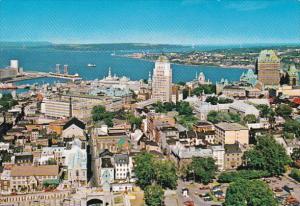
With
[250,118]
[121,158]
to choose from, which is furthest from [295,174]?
[250,118]

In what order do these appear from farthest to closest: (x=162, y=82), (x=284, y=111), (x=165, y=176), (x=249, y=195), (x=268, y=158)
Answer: (x=162, y=82)
(x=284, y=111)
(x=268, y=158)
(x=165, y=176)
(x=249, y=195)

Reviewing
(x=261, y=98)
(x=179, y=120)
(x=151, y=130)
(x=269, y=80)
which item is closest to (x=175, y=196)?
(x=151, y=130)

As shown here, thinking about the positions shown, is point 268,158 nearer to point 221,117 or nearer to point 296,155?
point 296,155

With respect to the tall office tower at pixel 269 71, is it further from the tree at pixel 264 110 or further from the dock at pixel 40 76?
the dock at pixel 40 76

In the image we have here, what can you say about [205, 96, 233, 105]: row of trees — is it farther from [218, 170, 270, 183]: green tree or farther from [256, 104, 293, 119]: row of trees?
[218, 170, 270, 183]: green tree

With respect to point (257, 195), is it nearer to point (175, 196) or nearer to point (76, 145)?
point (175, 196)

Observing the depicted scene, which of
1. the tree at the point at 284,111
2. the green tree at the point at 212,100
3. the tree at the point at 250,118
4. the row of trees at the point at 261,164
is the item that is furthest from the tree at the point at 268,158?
the green tree at the point at 212,100
